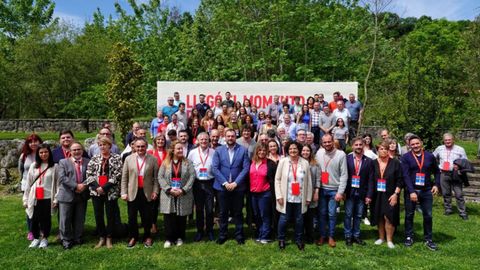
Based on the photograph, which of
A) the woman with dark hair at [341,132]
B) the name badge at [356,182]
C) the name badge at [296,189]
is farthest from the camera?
the woman with dark hair at [341,132]

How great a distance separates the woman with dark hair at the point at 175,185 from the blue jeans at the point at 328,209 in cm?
201

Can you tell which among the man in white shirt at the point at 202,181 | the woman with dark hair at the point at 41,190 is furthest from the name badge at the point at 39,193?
the man in white shirt at the point at 202,181

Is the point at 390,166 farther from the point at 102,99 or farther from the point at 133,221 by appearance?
the point at 102,99

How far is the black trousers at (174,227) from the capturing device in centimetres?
616

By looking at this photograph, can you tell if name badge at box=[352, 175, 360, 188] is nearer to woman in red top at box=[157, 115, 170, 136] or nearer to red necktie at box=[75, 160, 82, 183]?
red necktie at box=[75, 160, 82, 183]

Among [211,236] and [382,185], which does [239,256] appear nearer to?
[211,236]

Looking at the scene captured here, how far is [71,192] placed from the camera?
6.00 m

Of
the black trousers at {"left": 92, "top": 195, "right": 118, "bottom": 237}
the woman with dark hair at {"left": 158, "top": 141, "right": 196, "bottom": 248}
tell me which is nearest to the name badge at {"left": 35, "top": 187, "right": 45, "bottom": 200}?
the black trousers at {"left": 92, "top": 195, "right": 118, "bottom": 237}

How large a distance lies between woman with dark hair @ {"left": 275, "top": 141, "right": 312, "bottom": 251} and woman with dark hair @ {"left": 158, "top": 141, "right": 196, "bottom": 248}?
1337 millimetres

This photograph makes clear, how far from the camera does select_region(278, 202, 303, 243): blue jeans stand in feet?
19.5

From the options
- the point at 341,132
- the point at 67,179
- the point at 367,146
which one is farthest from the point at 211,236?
the point at 341,132

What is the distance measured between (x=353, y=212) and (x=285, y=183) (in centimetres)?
127

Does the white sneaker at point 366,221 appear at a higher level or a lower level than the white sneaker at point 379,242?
higher

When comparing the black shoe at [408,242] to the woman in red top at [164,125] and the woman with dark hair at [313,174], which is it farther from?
the woman in red top at [164,125]
